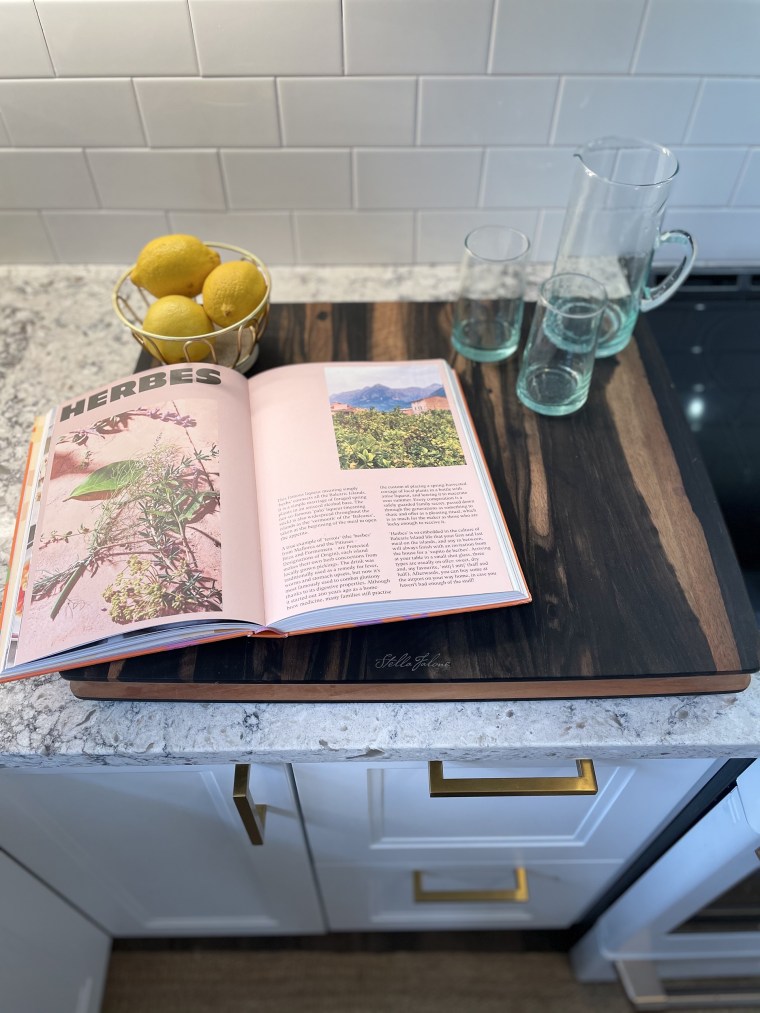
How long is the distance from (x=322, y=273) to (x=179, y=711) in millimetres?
631

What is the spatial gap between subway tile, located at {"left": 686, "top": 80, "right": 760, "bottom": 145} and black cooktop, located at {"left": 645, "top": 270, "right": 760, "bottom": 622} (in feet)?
0.56

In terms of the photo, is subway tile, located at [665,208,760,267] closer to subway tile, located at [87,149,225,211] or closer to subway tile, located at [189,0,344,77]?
subway tile, located at [189,0,344,77]

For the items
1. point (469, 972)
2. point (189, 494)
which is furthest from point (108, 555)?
point (469, 972)

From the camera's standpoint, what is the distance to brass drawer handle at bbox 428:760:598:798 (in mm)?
645

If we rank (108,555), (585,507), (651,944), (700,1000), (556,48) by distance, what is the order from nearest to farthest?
(108,555)
(585,507)
(556,48)
(651,944)
(700,1000)

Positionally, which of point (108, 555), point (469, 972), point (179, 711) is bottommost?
point (469, 972)

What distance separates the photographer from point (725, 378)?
89cm

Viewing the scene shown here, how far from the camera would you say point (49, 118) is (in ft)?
2.83

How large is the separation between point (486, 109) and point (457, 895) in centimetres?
101

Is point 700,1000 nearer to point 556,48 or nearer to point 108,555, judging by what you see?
point 108,555

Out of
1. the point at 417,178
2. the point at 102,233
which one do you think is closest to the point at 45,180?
the point at 102,233

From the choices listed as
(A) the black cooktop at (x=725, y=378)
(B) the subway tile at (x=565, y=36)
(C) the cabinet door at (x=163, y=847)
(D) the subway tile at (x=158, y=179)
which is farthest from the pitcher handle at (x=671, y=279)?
(C) the cabinet door at (x=163, y=847)

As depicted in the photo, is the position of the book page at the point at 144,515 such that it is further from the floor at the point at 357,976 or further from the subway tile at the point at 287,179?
the floor at the point at 357,976

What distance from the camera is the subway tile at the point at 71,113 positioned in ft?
2.74
